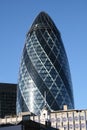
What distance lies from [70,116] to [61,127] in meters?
4.96

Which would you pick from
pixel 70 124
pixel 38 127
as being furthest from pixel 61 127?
pixel 38 127

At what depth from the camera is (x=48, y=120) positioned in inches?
6654

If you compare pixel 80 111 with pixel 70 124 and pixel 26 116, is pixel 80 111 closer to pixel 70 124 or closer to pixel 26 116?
pixel 70 124

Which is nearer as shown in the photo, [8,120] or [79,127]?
[79,127]

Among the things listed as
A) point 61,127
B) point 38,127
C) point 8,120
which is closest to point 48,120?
point 61,127

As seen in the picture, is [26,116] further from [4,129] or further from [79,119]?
[4,129]

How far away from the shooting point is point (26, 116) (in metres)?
182

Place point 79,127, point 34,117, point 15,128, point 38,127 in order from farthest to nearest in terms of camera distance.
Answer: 1. point 34,117
2. point 79,127
3. point 38,127
4. point 15,128

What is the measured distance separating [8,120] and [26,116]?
311 inches

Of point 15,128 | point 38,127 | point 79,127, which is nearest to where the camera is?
point 15,128

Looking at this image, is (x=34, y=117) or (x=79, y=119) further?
(x=34, y=117)

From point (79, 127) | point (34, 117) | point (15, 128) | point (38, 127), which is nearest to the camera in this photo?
point (15, 128)

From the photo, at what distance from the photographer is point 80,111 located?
170 metres

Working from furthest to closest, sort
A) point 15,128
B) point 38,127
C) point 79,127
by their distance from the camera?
point 79,127, point 38,127, point 15,128
